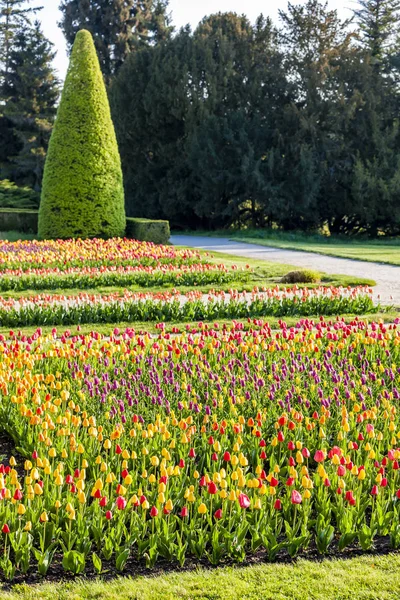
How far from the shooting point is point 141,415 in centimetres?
427

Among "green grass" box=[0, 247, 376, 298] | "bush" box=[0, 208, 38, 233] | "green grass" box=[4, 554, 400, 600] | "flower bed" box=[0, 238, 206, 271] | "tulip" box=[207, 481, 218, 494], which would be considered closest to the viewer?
"green grass" box=[4, 554, 400, 600]

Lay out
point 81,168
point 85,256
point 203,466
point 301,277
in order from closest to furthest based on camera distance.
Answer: point 203,466 → point 301,277 → point 85,256 → point 81,168

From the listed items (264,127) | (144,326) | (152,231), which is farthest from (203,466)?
(264,127)

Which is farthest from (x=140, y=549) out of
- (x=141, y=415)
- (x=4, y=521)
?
(x=141, y=415)

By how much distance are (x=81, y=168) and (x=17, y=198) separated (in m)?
11.2

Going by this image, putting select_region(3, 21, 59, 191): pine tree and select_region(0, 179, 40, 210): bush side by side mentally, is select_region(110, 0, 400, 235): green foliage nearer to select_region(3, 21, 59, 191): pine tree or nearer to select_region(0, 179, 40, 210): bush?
select_region(0, 179, 40, 210): bush

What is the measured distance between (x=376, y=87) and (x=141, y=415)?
79.6 ft

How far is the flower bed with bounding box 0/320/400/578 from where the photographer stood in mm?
2949

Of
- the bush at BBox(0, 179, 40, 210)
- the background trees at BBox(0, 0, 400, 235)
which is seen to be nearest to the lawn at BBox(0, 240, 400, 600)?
the background trees at BBox(0, 0, 400, 235)

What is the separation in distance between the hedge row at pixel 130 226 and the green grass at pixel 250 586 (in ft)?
50.5

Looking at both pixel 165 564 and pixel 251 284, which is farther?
pixel 251 284

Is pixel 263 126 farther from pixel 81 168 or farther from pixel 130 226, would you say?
pixel 81 168

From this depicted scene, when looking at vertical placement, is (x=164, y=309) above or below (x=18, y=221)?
below

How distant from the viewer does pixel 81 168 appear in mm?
17922
